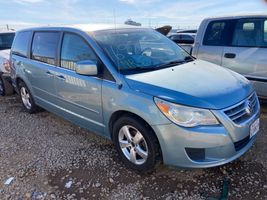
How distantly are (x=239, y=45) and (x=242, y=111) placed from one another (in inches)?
87.2

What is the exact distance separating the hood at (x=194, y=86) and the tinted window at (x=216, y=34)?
1.72 metres

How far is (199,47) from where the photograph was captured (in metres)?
4.88

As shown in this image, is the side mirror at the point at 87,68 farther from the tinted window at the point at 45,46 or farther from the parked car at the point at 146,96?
the tinted window at the point at 45,46

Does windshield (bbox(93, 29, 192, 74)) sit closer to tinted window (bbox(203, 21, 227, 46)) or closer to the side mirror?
the side mirror

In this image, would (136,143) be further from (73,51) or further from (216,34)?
(216,34)

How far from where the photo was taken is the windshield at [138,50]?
9.93ft

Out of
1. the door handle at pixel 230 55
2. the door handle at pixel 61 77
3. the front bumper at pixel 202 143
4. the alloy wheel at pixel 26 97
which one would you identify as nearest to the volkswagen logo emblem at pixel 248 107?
the front bumper at pixel 202 143

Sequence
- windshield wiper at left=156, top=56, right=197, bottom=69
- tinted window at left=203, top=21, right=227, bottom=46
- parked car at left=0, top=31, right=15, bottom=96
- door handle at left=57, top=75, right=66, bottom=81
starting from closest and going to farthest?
windshield wiper at left=156, top=56, right=197, bottom=69 < door handle at left=57, top=75, right=66, bottom=81 < tinted window at left=203, top=21, right=227, bottom=46 < parked car at left=0, top=31, right=15, bottom=96

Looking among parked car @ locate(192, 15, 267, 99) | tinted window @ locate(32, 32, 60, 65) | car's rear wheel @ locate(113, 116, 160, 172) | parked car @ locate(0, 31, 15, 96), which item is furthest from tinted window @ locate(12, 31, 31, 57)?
parked car @ locate(192, 15, 267, 99)

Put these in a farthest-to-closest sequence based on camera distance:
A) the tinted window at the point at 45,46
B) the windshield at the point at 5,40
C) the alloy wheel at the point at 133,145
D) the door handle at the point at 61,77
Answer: the windshield at the point at 5,40, the tinted window at the point at 45,46, the door handle at the point at 61,77, the alloy wheel at the point at 133,145

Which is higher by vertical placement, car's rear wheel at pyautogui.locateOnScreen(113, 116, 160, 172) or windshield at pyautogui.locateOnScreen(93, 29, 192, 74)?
windshield at pyautogui.locateOnScreen(93, 29, 192, 74)

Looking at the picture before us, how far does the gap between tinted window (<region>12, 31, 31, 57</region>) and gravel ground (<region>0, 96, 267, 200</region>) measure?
5.69ft

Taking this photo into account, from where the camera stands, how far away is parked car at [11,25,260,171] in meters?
2.41

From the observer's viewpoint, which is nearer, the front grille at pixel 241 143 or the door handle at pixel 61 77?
the front grille at pixel 241 143
